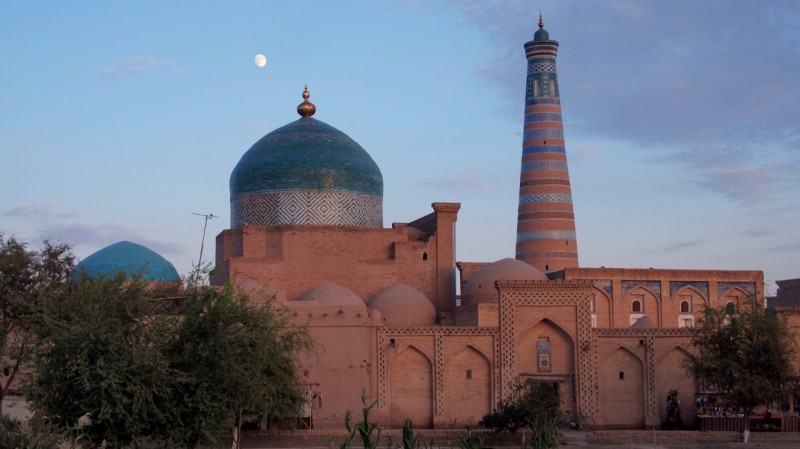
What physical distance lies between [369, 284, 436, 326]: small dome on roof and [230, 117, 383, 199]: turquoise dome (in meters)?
3.99

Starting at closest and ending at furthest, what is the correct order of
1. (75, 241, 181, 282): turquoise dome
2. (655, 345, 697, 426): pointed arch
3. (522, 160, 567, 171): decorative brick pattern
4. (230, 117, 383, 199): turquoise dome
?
(655, 345, 697, 426): pointed arch
(75, 241, 181, 282): turquoise dome
(230, 117, 383, 199): turquoise dome
(522, 160, 567, 171): decorative brick pattern

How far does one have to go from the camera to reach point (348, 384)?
2384 cm

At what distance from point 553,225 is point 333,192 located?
9.25 m

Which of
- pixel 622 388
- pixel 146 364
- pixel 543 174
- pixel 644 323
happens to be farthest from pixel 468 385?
pixel 543 174

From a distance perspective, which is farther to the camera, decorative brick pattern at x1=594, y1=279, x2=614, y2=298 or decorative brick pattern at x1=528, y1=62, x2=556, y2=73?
decorative brick pattern at x1=528, y1=62, x2=556, y2=73

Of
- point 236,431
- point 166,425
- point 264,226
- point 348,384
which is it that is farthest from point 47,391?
point 264,226

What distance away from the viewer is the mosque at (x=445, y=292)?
24234mm

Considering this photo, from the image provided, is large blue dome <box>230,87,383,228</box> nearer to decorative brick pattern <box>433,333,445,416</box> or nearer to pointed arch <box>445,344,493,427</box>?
decorative brick pattern <box>433,333,445,416</box>

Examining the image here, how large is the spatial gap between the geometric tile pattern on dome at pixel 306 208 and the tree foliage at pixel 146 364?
11.4 metres

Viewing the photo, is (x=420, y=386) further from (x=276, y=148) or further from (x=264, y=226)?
(x=276, y=148)

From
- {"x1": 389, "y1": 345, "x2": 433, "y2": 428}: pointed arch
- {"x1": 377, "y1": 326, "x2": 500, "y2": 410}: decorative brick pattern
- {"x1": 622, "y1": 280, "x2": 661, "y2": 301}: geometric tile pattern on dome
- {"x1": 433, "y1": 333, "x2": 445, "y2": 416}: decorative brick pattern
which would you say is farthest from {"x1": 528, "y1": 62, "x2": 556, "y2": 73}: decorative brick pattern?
{"x1": 389, "y1": 345, "x2": 433, "y2": 428}: pointed arch

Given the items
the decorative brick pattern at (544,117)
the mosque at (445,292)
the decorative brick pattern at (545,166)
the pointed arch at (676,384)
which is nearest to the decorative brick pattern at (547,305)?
the mosque at (445,292)

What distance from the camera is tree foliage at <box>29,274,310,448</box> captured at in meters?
16.2

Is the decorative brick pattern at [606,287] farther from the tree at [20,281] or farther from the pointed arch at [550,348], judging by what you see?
the tree at [20,281]
